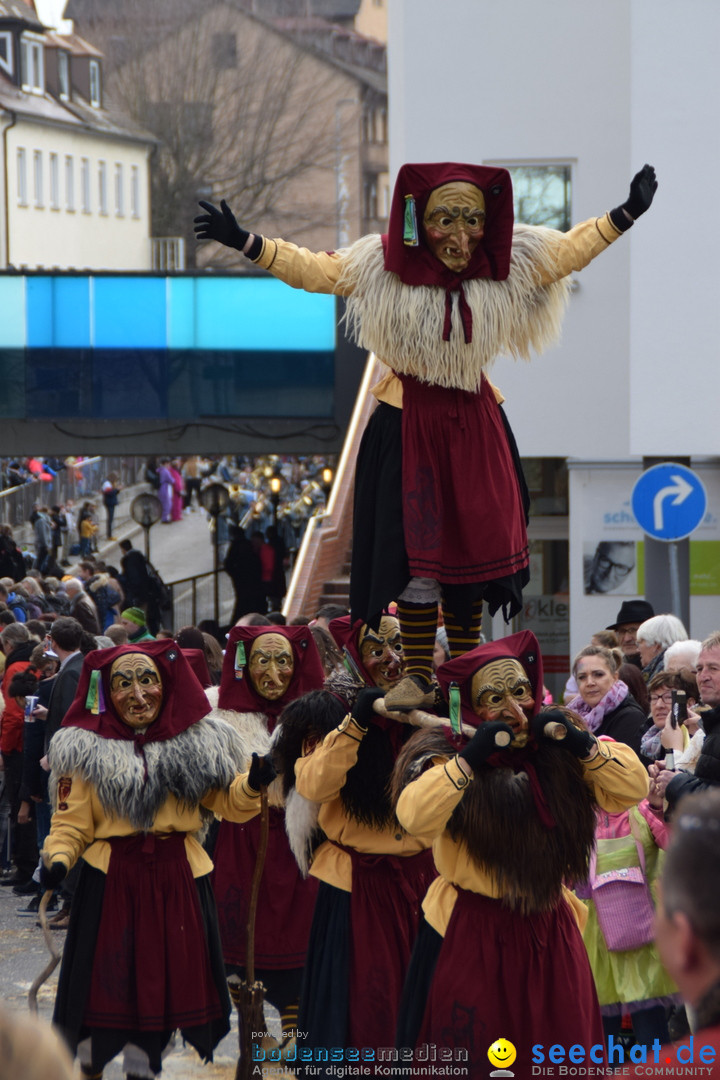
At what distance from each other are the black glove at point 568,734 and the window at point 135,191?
1975 inches

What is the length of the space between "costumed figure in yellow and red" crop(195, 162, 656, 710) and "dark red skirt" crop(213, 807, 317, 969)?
199 centimetres

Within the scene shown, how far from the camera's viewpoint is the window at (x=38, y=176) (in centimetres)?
4872

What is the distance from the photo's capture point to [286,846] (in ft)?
22.8

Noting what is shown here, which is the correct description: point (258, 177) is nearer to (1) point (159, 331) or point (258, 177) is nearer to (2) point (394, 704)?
(1) point (159, 331)

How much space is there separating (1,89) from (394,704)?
155 ft

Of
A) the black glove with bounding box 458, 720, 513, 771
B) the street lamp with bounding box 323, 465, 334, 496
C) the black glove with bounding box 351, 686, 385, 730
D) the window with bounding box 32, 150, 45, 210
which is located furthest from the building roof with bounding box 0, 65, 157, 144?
the black glove with bounding box 458, 720, 513, 771

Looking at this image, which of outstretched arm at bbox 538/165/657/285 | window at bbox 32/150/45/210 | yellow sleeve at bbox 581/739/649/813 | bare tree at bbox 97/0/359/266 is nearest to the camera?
yellow sleeve at bbox 581/739/649/813

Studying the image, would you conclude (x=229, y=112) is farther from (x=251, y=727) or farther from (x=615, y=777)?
(x=615, y=777)

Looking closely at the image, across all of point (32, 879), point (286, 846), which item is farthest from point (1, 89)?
point (286, 846)

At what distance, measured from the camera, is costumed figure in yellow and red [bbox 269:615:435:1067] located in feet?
18.5

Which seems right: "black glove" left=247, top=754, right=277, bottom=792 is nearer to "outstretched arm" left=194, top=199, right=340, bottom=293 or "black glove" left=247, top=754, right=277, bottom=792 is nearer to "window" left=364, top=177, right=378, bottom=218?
"outstretched arm" left=194, top=199, right=340, bottom=293

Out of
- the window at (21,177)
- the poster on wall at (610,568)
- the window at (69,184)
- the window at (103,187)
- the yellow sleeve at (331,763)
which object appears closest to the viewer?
the yellow sleeve at (331,763)

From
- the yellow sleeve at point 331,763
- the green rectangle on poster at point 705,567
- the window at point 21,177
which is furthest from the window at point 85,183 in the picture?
the yellow sleeve at point 331,763

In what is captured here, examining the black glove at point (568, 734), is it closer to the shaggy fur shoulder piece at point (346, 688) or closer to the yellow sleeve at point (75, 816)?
the shaggy fur shoulder piece at point (346, 688)
